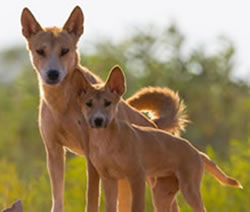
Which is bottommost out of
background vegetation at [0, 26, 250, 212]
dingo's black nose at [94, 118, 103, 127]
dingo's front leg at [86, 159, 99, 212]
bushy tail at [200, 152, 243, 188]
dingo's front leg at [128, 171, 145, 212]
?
dingo's front leg at [128, 171, 145, 212]

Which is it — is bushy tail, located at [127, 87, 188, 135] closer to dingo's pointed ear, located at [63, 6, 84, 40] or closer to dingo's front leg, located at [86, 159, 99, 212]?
dingo's pointed ear, located at [63, 6, 84, 40]

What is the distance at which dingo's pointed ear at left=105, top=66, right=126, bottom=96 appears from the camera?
39.2 feet

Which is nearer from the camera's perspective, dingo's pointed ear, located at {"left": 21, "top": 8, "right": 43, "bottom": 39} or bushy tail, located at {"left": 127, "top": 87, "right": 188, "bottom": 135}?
dingo's pointed ear, located at {"left": 21, "top": 8, "right": 43, "bottom": 39}

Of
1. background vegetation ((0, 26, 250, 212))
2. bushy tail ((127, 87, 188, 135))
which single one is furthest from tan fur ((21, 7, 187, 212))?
background vegetation ((0, 26, 250, 212))

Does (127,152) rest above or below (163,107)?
below

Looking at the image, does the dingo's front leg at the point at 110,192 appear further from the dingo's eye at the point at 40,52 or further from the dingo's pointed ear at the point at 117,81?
the dingo's eye at the point at 40,52

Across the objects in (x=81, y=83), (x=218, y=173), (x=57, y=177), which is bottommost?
(x=218, y=173)

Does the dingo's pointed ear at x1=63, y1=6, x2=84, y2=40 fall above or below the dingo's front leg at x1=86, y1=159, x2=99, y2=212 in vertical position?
above

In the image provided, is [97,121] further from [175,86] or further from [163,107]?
[175,86]

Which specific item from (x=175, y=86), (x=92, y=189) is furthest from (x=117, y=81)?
(x=175, y=86)

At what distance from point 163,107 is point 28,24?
208 centimetres

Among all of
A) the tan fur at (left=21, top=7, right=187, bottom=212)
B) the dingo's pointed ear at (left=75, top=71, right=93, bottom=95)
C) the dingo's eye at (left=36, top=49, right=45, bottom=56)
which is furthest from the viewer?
the dingo's eye at (left=36, top=49, right=45, bottom=56)

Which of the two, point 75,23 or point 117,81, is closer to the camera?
point 117,81

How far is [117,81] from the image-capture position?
1196cm
